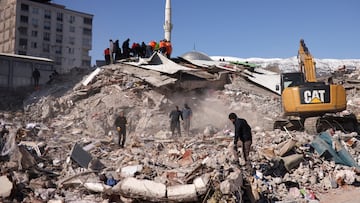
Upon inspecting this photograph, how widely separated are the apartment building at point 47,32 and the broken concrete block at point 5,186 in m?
38.8

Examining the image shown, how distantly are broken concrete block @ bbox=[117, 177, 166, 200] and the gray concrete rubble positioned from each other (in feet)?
0.05

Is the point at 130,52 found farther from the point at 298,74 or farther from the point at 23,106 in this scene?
the point at 298,74

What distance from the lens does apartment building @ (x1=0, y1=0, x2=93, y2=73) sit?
44781 mm

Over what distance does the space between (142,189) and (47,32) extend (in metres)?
45.9

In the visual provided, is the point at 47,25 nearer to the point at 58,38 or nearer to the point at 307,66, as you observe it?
the point at 58,38

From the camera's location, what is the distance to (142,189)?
17.0 feet

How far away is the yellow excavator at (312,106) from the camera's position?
32.2 feet

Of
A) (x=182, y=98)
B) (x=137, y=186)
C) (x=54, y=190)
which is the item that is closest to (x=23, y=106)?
(x=182, y=98)

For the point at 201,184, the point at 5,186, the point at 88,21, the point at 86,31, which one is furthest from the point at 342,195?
the point at 88,21

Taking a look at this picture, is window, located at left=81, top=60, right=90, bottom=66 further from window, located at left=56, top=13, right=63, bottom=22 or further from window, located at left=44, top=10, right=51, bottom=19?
window, located at left=44, top=10, right=51, bottom=19

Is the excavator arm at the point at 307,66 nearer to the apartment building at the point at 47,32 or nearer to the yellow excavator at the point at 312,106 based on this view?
the yellow excavator at the point at 312,106

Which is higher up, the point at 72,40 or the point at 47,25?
the point at 47,25

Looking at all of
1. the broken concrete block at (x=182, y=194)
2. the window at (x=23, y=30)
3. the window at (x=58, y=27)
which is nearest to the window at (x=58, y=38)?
the window at (x=58, y=27)

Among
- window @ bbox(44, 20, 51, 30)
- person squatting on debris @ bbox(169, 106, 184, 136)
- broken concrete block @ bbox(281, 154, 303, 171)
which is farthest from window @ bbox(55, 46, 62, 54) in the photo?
broken concrete block @ bbox(281, 154, 303, 171)
